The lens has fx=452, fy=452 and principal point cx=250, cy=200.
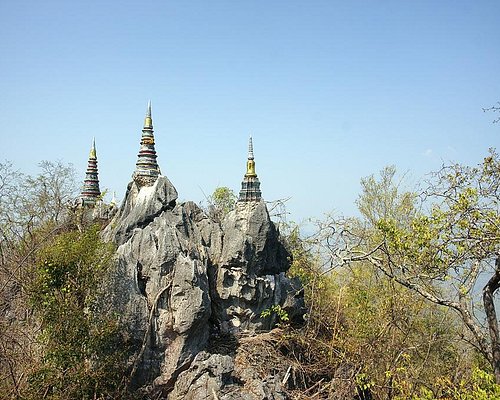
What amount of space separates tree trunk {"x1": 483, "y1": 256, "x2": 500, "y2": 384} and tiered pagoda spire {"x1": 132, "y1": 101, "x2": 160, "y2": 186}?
686 centimetres

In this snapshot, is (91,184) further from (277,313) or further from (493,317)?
(493,317)

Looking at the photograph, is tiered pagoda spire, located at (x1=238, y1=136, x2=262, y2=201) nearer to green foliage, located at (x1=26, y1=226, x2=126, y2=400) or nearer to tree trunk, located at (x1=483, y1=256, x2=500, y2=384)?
green foliage, located at (x1=26, y1=226, x2=126, y2=400)

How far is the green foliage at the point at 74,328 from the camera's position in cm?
626

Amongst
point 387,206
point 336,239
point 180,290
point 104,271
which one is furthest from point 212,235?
point 387,206

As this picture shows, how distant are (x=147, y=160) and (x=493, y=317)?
7495 millimetres

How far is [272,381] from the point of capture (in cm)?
733

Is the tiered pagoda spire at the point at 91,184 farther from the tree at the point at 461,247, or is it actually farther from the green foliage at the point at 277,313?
the tree at the point at 461,247

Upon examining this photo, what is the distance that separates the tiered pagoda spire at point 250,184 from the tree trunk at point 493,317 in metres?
5.55

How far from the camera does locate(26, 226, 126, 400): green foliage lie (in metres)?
6.26

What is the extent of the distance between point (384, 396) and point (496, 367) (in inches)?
98.4

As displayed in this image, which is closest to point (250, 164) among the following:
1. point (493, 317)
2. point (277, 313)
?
point (277, 313)

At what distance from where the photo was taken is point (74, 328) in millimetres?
6520

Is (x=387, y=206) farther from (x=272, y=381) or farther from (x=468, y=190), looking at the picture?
(x=468, y=190)

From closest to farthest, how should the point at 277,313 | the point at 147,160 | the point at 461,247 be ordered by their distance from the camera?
the point at 461,247, the point at 277,313, the point at 147,160
